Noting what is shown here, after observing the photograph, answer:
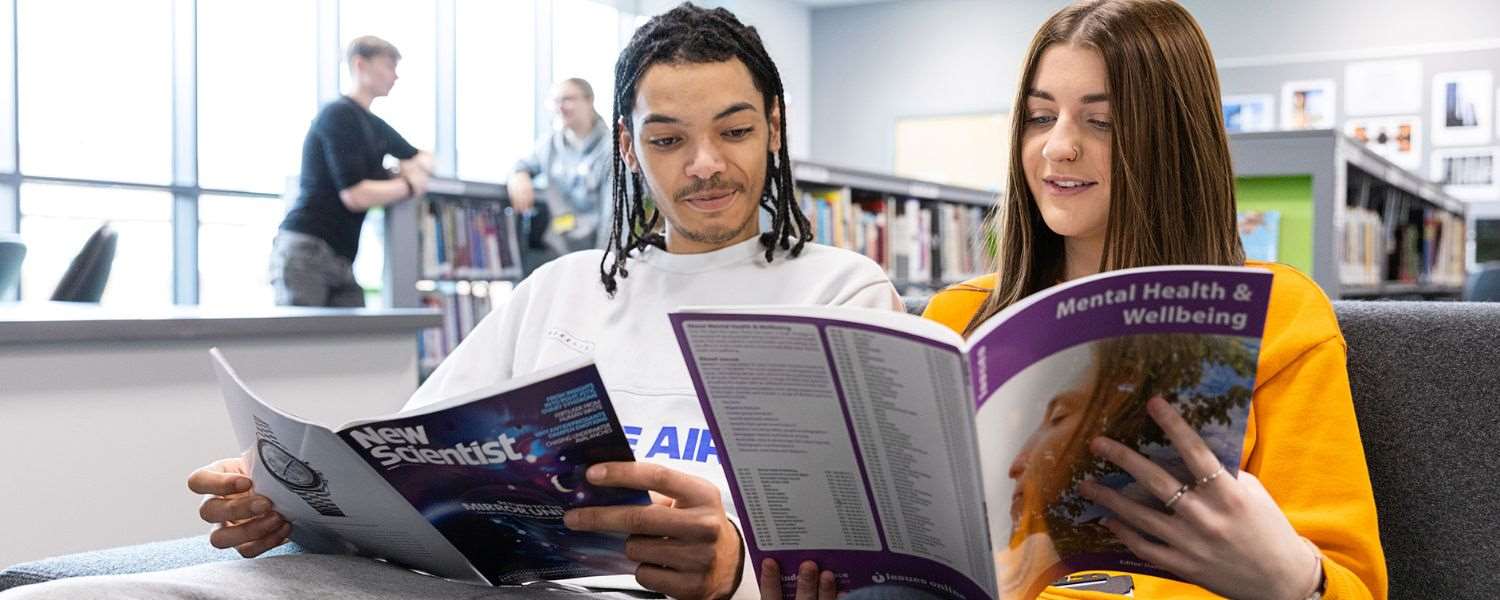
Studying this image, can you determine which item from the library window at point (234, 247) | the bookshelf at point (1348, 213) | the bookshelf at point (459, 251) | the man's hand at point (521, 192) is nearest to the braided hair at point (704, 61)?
the bookshelf at point (1348, 213)

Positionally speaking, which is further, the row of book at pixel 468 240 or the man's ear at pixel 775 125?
the row of book at pixel 468 240

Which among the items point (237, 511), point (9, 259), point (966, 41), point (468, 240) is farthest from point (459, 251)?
point (966, 41)

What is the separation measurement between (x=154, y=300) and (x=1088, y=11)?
579cm

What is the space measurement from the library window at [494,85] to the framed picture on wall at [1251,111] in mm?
4877

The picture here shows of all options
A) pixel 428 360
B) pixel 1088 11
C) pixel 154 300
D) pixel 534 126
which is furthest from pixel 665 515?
pixel 534 126

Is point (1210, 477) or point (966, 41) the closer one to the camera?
point (1210, 477)

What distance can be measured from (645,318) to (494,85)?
22.4ft

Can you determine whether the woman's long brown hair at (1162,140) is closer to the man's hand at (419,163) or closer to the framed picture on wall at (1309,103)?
the man's hand at (419,163)

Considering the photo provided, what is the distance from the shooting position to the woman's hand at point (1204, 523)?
757 millimetres

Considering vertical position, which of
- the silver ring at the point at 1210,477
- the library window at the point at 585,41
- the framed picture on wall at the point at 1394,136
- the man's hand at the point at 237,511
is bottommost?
the man's hand at the point at 237,511

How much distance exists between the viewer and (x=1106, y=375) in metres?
0.74

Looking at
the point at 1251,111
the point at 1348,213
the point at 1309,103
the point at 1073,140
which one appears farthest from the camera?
the point at 1251,111

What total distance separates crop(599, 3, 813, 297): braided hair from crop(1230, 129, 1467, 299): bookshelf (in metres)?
1.91

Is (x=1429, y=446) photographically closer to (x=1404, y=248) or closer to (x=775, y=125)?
(x=775, y=125)
